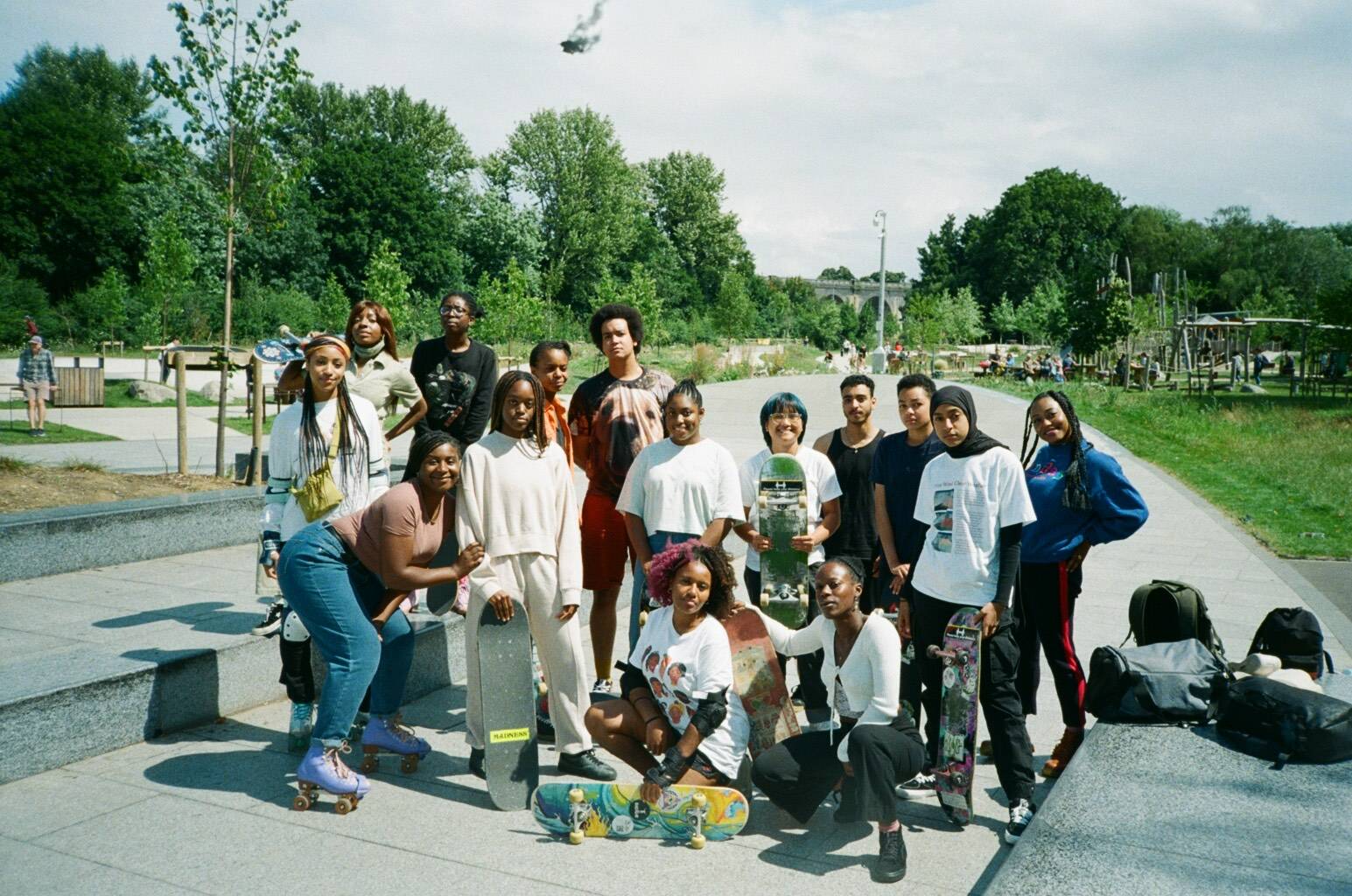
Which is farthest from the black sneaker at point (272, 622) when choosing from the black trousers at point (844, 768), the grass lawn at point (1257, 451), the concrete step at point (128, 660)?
the grass lawn at point (1257, 451)

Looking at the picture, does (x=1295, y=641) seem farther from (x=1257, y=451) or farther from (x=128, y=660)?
(x=1257, y=451)

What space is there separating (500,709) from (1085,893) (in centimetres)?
226

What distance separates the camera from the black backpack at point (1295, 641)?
4.65 meters

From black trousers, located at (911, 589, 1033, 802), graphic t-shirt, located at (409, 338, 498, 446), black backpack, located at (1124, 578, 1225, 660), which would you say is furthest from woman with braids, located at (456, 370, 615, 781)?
black backpack, located at (1124, 578, 1225, 660)

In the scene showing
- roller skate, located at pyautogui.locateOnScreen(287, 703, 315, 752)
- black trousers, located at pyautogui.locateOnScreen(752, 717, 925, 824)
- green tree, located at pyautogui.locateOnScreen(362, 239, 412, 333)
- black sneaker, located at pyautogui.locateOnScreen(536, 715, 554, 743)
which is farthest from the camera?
green tree, located at pyautogui.locateOnScreen(362, 239, 412, 333)

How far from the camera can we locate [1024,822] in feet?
12.4

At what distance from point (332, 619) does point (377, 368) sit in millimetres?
1868

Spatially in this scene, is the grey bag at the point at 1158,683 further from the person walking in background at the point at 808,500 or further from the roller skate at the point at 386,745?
the roller skate at the point at 386,745

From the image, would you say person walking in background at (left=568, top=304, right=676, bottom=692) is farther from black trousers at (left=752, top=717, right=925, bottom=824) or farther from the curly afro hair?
black trousers at (left=752, top=717, right=925, bottom=824)

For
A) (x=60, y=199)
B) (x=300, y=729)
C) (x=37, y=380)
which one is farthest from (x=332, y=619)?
(x=60, y=199)

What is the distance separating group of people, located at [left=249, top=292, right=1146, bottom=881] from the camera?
3.94 meters

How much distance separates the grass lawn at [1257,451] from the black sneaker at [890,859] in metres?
8.37

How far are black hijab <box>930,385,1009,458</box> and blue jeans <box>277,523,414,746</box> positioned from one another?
96.7 inches

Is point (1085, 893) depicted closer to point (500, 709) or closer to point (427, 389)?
point (500, 709)
